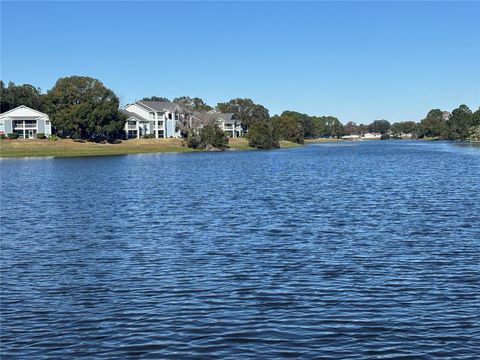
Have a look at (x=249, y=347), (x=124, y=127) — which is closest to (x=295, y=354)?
(x=249, y=347)

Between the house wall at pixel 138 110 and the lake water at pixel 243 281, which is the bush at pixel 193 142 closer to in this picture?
the house wall at pixel 138 110

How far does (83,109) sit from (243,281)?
446ft

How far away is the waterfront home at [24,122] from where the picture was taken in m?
156

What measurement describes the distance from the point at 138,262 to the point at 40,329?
7.60m

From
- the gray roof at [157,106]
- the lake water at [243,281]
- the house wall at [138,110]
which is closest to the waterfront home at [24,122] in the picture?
the house wall at [138,110]

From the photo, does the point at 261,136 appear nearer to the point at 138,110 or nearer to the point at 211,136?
the point at 211,136

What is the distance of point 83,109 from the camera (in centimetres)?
15012

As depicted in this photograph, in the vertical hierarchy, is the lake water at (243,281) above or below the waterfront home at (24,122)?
below

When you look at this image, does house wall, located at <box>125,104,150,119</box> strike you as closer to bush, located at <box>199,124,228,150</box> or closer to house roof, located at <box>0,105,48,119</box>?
bush, located at <box>199,124,228,150</box>

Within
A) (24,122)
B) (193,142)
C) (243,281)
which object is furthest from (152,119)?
(243,281)

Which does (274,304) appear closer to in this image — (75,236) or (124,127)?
(75,236)

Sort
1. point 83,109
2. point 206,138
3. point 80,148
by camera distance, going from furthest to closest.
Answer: point 206,138 < point 83,109 < point 80,148

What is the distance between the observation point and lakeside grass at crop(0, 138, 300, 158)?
13388cm

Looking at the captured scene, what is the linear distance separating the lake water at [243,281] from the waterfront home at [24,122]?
12197cm
